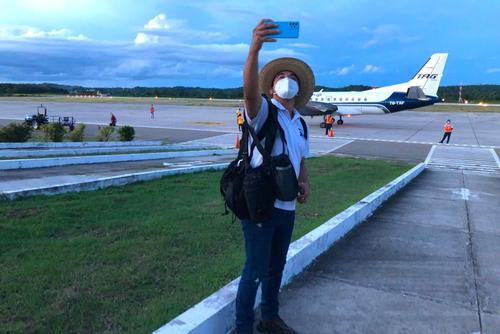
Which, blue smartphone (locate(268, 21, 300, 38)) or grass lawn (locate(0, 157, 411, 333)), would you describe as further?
grass lawn (locate(0, 157, 411, 333))

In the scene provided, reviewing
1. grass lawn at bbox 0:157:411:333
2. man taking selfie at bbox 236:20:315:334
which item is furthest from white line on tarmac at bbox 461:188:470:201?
man taking selfie at bbox 236:20:315:334

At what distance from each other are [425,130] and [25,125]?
2809 centimetres

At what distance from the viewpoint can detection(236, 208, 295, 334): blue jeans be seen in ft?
9.71

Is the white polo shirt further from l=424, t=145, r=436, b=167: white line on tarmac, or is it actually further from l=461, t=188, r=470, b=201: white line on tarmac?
l=424, t=145, r=436, b=167: white line on tarmac

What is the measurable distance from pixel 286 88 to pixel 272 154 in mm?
449

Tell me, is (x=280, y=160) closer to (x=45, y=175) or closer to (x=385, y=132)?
(x=45, y=175)

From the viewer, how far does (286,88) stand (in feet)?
9.74

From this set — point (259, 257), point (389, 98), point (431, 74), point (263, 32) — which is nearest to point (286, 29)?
point (263, 32)

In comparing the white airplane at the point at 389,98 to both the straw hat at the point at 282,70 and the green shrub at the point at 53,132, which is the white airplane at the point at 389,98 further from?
the straw hat at the point at 282,70

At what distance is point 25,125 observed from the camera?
52.0 ft

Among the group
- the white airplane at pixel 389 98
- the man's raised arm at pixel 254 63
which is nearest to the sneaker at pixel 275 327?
the man's raised arm at pixel 254 63

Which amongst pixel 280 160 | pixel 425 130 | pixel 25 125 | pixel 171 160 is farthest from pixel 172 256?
pixel 425 130

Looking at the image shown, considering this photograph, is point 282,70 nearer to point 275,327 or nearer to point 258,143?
point 258,143

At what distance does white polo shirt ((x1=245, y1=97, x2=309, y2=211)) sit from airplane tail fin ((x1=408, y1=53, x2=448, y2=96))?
37953mm
